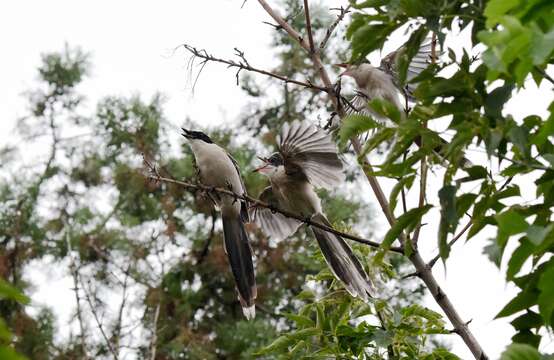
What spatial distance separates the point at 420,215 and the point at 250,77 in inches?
230

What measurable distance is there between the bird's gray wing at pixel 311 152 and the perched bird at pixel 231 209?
1.09 feet

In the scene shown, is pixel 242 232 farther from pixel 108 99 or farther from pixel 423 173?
pixel 108 99

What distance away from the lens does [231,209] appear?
3705 millimetres

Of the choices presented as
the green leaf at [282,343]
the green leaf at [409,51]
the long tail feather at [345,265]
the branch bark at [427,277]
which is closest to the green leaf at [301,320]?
the green leaf at [282,343]

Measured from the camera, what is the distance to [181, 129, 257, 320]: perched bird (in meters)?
3.21

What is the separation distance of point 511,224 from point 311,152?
199 centimetres

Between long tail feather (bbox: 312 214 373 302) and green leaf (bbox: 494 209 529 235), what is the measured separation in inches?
46.6

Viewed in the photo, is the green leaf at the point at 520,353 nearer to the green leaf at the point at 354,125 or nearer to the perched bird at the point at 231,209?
the green leaf at the point at 354,125

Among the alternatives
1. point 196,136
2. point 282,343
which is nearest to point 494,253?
point 282,343

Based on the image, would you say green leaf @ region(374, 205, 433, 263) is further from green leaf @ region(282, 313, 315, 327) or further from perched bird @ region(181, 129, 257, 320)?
perched bird @ region(181, 129, 257, 320)

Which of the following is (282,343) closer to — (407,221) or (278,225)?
(407,221)

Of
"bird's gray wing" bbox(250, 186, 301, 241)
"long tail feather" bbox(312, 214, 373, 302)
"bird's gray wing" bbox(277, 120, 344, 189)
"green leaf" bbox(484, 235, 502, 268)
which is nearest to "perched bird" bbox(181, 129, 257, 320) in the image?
"bird's gray wing" bbox(250, 186, 301, 241)

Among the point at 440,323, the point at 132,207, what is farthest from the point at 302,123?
the point at 132,207

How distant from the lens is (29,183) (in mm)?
6668
